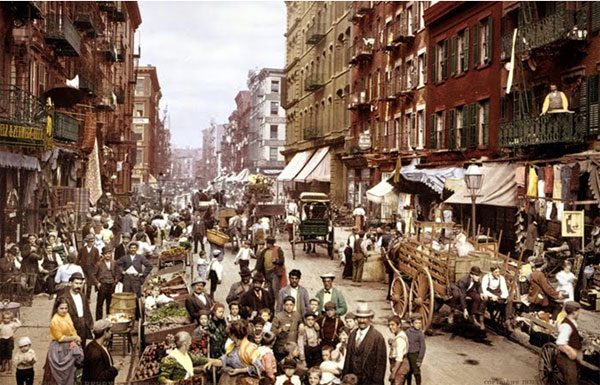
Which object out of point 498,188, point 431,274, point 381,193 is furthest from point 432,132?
point 431,274

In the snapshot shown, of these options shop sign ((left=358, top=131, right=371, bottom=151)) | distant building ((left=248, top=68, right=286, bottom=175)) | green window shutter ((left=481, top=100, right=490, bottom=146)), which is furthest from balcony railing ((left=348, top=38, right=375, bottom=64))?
distant building ((left=248, top=68, right=286, bottom=175))

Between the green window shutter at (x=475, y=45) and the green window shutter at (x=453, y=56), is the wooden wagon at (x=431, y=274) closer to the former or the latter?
the green window shutter at (x=475, y=45)

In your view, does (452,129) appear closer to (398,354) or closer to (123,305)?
(123,305)

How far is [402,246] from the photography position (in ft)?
50.8

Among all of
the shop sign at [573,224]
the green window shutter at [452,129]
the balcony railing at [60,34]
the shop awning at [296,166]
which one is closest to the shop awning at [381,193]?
the green window shutter at [452,129]

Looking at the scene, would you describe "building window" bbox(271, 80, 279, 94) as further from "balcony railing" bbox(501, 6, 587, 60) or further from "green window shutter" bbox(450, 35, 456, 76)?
"balcony railing" bbox(501, 6, 587, 60)

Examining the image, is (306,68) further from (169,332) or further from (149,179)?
(169,332)

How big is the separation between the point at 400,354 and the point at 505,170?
14.5m

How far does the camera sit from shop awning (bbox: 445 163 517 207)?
21.0 m

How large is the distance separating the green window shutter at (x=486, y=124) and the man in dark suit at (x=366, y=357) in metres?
18.3

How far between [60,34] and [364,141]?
19.9m

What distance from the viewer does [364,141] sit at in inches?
1538

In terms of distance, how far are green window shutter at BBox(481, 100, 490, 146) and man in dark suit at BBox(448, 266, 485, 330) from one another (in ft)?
43.7

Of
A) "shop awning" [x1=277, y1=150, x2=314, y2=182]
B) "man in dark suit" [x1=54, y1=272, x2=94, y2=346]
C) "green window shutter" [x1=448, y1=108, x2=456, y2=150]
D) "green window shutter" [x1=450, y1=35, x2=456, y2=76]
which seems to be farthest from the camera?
"shop awning" [x1=277, y1=150, x2=314, y2=182]
